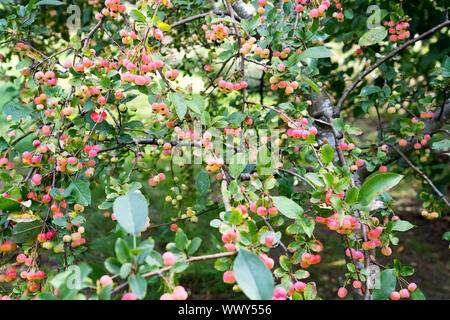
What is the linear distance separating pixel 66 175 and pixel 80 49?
15.8 inches

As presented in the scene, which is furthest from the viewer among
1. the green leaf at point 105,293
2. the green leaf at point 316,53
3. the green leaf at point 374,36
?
the green leaf at point 374,36

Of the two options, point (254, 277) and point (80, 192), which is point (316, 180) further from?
point (80, 192)

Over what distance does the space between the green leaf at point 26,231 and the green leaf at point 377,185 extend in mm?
776

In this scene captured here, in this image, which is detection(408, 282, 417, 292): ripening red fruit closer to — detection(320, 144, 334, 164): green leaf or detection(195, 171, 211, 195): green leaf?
detection(320, 144, 334, 164): green leaf

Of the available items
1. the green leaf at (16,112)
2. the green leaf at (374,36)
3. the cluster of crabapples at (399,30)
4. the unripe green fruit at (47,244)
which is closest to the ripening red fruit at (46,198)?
the unripe green fruit at (47,244)

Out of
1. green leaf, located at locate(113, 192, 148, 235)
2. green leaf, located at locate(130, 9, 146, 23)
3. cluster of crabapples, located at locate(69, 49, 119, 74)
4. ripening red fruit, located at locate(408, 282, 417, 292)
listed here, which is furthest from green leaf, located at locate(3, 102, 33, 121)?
ripening red fruit, located at locate(408, 282, 417, 292)

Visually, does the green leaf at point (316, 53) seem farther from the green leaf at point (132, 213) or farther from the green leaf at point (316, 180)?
the green leaf at point (132, 213)

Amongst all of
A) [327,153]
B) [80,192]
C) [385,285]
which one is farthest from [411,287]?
[80,192]

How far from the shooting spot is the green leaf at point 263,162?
0.80 m

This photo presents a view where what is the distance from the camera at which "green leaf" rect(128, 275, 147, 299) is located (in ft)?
1.69

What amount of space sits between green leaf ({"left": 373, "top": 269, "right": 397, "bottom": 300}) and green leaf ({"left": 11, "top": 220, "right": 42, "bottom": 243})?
0.80 meters

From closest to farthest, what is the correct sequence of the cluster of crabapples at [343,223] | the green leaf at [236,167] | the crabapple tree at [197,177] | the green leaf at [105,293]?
the green leaf at [105,293] → the crabapple tree at [197,177] → the cluster of crabapples at [343,223] → the green leaf at [236,167]

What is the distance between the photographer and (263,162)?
80cm

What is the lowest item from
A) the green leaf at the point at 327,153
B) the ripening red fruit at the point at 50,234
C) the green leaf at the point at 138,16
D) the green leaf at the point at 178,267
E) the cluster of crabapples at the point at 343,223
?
the ripening red fruit at the point at 50,234
